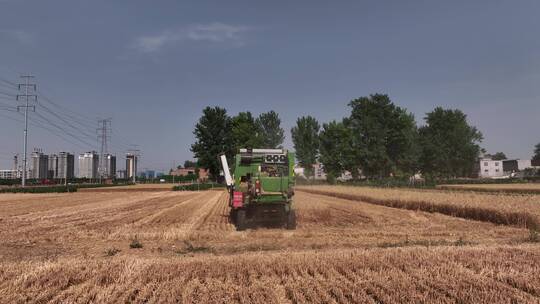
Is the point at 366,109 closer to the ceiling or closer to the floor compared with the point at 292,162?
closer to the ceiling

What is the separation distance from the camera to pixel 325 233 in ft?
47.5

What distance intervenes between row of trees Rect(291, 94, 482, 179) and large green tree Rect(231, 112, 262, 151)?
1938cm

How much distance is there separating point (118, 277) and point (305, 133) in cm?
10762

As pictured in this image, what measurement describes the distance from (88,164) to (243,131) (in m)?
107

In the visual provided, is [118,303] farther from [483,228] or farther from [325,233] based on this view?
[483,228]

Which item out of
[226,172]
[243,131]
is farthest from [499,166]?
[226,172]

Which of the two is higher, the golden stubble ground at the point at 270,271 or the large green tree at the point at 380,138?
the large green tree at the point at 380,138

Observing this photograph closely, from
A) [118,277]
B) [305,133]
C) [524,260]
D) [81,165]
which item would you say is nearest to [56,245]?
[118,277]

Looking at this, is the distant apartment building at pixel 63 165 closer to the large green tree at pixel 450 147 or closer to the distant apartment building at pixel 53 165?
the distant apartment building at pixel 53 165

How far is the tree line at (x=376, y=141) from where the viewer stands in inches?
3605

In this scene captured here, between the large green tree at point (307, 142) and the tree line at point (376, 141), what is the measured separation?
2265 mm

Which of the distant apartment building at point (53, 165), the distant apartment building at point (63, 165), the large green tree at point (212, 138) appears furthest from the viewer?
the distant apartment building at point (53, 165)

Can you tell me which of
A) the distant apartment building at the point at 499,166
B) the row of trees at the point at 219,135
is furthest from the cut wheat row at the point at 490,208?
the distant apartment building at the point at 499,166

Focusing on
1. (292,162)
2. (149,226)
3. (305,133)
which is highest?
(305,133)
